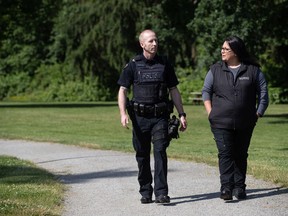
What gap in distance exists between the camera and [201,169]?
11648 mm

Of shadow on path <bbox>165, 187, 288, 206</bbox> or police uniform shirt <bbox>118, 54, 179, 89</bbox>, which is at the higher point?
police uniform shirt <bbox>118, 54, 179, 89</bbox>

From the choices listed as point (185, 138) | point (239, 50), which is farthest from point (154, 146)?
point (185, 138)

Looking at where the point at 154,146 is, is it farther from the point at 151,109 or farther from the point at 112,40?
the point at 112,40

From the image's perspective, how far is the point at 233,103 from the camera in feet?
27.9

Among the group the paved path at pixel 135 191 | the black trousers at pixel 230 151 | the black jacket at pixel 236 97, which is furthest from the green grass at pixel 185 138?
the black jacket at pixel 236 97

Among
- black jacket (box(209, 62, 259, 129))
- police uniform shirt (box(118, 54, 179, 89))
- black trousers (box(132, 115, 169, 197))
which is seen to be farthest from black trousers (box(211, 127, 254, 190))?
police uniform shirt (box(118, 54, 179, 89))

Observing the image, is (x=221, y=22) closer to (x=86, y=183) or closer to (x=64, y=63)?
(x=86, y=183)

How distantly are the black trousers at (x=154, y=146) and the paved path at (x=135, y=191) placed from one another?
0.23m

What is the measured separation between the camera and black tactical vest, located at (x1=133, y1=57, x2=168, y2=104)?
8430mm

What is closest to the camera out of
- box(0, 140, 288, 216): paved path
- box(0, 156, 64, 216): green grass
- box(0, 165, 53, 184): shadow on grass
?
box(0, 156, 64, 216): green grass

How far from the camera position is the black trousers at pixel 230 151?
8602 mm

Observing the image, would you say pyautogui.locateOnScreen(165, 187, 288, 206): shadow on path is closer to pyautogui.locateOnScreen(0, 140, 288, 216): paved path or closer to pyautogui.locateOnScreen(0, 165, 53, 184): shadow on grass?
pyautogui.locateOnScreen(0, 140, 288, 216): paved path

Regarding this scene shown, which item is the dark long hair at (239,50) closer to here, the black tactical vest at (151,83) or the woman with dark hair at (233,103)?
the woman with dark hair at (233,103)

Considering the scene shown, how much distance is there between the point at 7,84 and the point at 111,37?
2354cm
